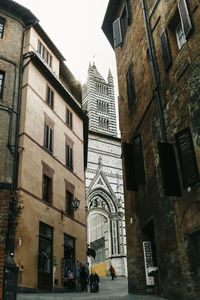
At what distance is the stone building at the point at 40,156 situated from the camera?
13.6 meters

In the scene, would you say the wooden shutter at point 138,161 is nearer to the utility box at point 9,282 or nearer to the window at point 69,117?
the utility box at point 9,282

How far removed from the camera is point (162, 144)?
848 centimetres

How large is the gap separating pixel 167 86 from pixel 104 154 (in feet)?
108

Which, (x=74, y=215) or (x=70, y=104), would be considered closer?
(x=74, y=215)

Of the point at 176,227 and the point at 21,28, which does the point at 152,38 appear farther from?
the point at 21,28

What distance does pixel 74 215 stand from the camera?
17.7 metres

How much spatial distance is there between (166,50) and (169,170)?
11.5ft

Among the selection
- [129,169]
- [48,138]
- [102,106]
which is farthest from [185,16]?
[102,106]

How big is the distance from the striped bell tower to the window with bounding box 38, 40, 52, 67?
3446 centimetres

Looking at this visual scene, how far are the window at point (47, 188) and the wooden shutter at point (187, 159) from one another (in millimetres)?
8692

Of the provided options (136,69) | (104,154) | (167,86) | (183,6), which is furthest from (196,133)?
(104,154)

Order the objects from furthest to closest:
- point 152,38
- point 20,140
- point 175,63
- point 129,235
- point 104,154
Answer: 1. point 104,154
2. point 20,140
3. point 129,235
4. point 152,38
5. point 175,63

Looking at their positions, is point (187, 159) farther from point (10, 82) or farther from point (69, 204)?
point (69, 204)

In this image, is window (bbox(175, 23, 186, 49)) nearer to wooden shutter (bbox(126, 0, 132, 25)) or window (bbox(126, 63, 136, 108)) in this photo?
window (bbox(126, 63, 136, 108))
